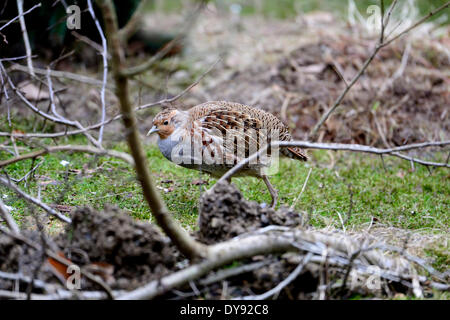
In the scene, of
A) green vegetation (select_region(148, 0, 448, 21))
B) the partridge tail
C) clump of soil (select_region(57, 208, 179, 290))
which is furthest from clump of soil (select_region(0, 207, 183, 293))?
green vegetation (select_region(148, 0, 448, 21))

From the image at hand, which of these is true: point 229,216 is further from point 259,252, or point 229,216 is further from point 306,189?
point 306,189

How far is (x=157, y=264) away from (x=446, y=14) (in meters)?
9.69

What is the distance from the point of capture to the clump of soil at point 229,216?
10.2ft

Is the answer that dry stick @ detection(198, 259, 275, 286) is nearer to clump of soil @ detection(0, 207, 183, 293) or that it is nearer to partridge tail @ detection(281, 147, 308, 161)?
clump of soil @ detection(0, 207, 183, 293)

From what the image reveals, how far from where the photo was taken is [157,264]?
2.84 m

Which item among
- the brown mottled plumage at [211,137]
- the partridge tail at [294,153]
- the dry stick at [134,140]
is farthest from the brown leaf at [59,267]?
the partridge tail at [294,153]

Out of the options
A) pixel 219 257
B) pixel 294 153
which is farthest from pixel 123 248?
pixel 294 153

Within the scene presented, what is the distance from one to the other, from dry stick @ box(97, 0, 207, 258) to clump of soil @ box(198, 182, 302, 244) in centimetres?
40

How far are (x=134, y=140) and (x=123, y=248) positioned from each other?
0.70 metres

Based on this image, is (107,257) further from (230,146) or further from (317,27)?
(317,27)

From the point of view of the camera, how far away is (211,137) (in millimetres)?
4301

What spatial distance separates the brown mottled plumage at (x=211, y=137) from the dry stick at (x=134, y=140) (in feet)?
5.34
